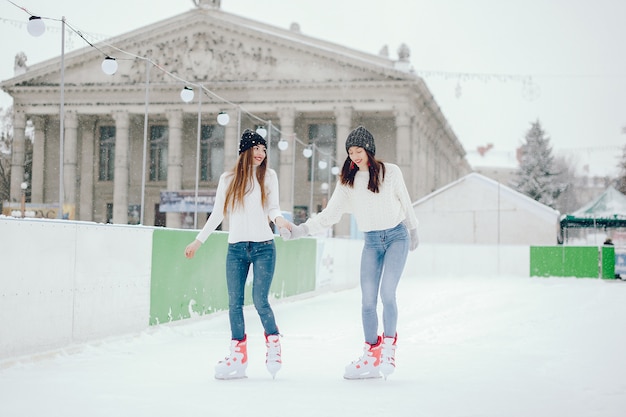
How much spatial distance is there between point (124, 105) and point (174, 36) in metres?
5.19

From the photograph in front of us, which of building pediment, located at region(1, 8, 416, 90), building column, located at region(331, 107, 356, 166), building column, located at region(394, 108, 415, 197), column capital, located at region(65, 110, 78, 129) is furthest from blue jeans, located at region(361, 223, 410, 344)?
column capital, located at region(65, 110, 78, 129)

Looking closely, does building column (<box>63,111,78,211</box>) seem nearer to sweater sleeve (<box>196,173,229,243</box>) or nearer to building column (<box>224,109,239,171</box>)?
building column (<box>224,109,239,171</box>)

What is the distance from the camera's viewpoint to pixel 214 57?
43.0 meters

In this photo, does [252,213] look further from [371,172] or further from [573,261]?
[573,261]

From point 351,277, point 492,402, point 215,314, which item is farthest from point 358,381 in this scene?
point 351,277

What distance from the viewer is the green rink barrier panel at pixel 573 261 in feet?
80.2

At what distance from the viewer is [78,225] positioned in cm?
662

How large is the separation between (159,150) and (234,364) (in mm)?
44485

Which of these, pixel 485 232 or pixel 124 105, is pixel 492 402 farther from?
pixel 124 105

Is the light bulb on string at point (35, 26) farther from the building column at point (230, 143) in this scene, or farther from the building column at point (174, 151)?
the building column at point (174, 151)

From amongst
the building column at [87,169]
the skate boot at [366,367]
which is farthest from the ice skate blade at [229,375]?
the building column at [87,169]

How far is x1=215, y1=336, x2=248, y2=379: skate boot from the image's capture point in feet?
15.9

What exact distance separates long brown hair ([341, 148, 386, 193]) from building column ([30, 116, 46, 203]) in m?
39.0

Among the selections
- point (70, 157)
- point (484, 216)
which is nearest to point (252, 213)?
point (484, 216)
